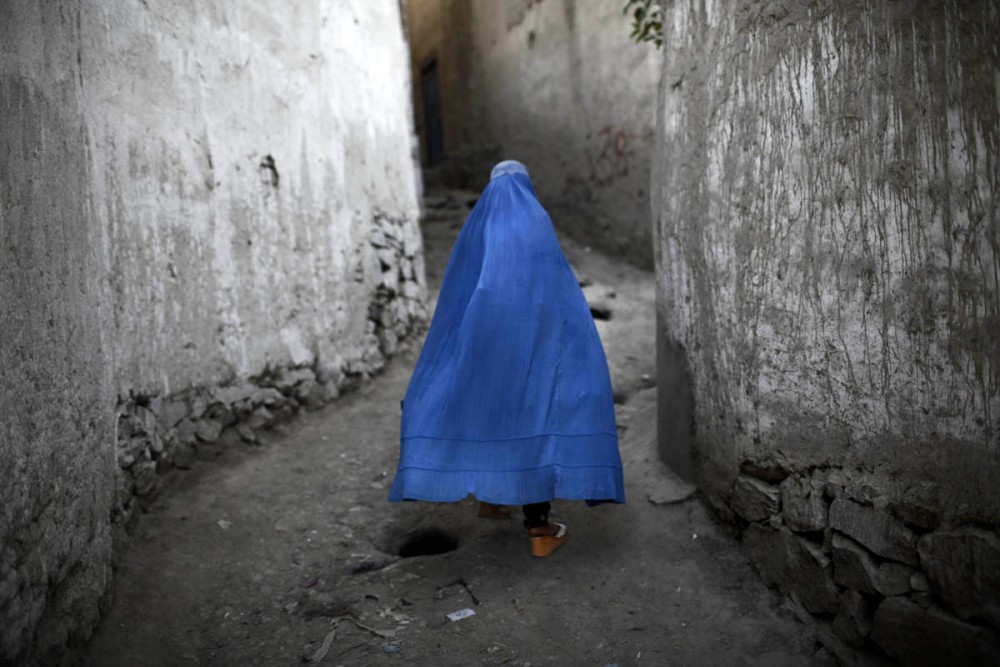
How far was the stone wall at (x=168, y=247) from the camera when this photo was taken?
1.95 metres

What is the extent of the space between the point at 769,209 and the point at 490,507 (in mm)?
1610

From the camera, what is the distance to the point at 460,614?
2.54 m

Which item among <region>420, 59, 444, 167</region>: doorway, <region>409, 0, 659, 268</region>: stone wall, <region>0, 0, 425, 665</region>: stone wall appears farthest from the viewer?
<region>420, 59, 444, 167</region>: doorway

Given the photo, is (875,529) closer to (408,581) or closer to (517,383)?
(517,383)

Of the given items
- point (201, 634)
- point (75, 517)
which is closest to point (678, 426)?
point (201, 634)

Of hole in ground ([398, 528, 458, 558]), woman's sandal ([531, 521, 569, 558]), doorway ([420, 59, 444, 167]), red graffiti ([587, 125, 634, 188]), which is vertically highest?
doorway ([420, 59, 444, 167])

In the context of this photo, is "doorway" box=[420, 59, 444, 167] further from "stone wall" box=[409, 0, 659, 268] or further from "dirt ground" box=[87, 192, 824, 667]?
"dirt ground" box=[87, 192, 824, 667]

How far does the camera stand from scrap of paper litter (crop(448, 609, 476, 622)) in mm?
2525

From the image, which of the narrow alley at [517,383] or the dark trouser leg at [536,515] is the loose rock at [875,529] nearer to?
the narrow alley at [517,383]

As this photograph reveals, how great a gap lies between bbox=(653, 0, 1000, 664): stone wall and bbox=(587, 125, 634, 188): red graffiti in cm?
423

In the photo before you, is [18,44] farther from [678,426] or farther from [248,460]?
[678,426]

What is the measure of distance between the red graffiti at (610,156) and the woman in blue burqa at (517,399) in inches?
173

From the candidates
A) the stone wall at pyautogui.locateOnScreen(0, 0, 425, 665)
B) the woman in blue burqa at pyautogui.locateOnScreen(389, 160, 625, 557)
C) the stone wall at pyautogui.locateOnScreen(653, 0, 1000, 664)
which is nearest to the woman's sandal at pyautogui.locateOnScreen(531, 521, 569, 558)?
the woman in blue burqa at pyautogui.locateOnScreen(389, 160, 625, 557)

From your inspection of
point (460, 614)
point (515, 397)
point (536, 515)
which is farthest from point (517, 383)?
point (460, 614)
